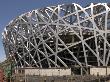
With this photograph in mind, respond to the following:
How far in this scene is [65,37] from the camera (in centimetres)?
6222

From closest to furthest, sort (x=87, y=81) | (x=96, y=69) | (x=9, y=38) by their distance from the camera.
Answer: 1. (x=87, y=81)
2. (x=96, y=69)
3. (x=9, y=38)

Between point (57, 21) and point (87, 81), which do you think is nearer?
point (87, 81)

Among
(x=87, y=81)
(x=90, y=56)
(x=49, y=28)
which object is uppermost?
(x=49, y=28)

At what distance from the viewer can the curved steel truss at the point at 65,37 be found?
5938cm

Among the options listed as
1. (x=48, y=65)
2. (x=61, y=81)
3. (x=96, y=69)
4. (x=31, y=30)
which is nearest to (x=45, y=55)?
(x=48, y=65)

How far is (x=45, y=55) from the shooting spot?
63.0m

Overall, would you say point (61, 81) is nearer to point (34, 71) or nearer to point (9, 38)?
point (34, 71)

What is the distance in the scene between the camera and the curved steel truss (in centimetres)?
5938

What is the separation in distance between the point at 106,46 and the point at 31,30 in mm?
14698

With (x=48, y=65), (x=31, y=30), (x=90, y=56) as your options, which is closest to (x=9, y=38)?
(x=31, y=30)

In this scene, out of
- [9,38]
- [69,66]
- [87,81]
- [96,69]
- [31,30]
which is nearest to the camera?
[87,81]

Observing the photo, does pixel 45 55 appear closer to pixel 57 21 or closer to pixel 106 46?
pixel 57 21

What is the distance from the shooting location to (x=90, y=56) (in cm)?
6094

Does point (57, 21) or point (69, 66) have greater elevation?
point (57, 21)
